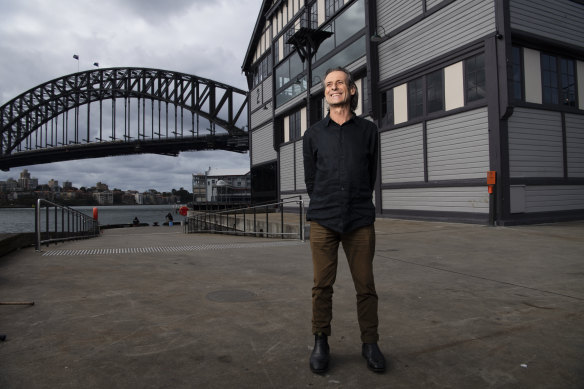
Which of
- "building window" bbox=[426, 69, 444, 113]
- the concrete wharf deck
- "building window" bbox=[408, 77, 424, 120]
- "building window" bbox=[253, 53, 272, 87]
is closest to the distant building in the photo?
"building window" bbox=[253, 53, 272, 87]

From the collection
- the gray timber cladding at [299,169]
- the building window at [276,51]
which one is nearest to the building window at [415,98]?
the gray timber cladding at [299,169]

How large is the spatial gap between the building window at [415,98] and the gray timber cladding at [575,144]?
4.34 meters

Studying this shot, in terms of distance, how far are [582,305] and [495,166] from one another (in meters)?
7.96

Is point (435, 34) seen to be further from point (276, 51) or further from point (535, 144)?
point (276, 51)

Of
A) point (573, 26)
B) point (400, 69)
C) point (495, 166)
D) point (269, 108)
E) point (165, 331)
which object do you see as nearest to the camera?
point (165, 331)

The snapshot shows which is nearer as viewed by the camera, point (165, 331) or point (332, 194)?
point (332, 194)

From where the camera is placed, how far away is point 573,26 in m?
11.9

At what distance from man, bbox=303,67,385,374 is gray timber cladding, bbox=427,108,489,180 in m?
9.80

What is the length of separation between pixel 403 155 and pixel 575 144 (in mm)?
5154

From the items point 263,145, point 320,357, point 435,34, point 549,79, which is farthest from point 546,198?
point 263,145

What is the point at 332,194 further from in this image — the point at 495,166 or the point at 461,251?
the point at 495,166

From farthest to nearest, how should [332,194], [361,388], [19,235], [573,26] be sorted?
[573,26], [19,235], [332,194], [361,388]

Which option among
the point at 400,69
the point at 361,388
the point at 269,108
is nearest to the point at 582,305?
the point at 361,388

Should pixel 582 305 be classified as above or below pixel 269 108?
below
